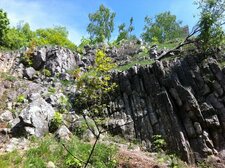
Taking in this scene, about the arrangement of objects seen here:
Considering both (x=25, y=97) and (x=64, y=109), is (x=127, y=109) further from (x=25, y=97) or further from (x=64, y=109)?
(x=25, y=97)

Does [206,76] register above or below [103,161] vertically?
above

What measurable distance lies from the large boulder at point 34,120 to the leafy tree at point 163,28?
36263 millimetres

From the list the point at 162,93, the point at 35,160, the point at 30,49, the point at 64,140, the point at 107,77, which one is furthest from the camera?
the point at 30,49

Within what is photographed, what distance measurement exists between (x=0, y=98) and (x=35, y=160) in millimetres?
7704

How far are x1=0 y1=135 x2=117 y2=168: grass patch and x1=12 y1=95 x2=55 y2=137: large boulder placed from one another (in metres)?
0.78

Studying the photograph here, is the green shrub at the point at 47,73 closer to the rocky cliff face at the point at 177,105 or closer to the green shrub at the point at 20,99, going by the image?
the green shrub at the point at 20,99

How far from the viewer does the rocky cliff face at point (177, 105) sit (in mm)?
16359

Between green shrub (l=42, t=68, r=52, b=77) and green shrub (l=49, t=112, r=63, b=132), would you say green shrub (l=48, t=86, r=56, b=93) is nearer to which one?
green shrub (l=42, t=68, r=52, b=77)

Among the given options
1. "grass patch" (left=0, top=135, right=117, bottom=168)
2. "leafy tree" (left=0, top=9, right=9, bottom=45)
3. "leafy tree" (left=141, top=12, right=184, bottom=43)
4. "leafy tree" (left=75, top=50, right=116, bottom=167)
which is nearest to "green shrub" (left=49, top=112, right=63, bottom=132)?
"grass patch" (left=0, top=135, right=117, bottom=168)

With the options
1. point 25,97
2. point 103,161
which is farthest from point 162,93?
point 25,97

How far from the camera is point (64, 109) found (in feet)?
63.2

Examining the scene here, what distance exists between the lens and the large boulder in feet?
54.0

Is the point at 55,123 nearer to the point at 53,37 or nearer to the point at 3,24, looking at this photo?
the point at 3,24

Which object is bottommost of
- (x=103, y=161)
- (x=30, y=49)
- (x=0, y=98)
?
(x=103, y=161)
